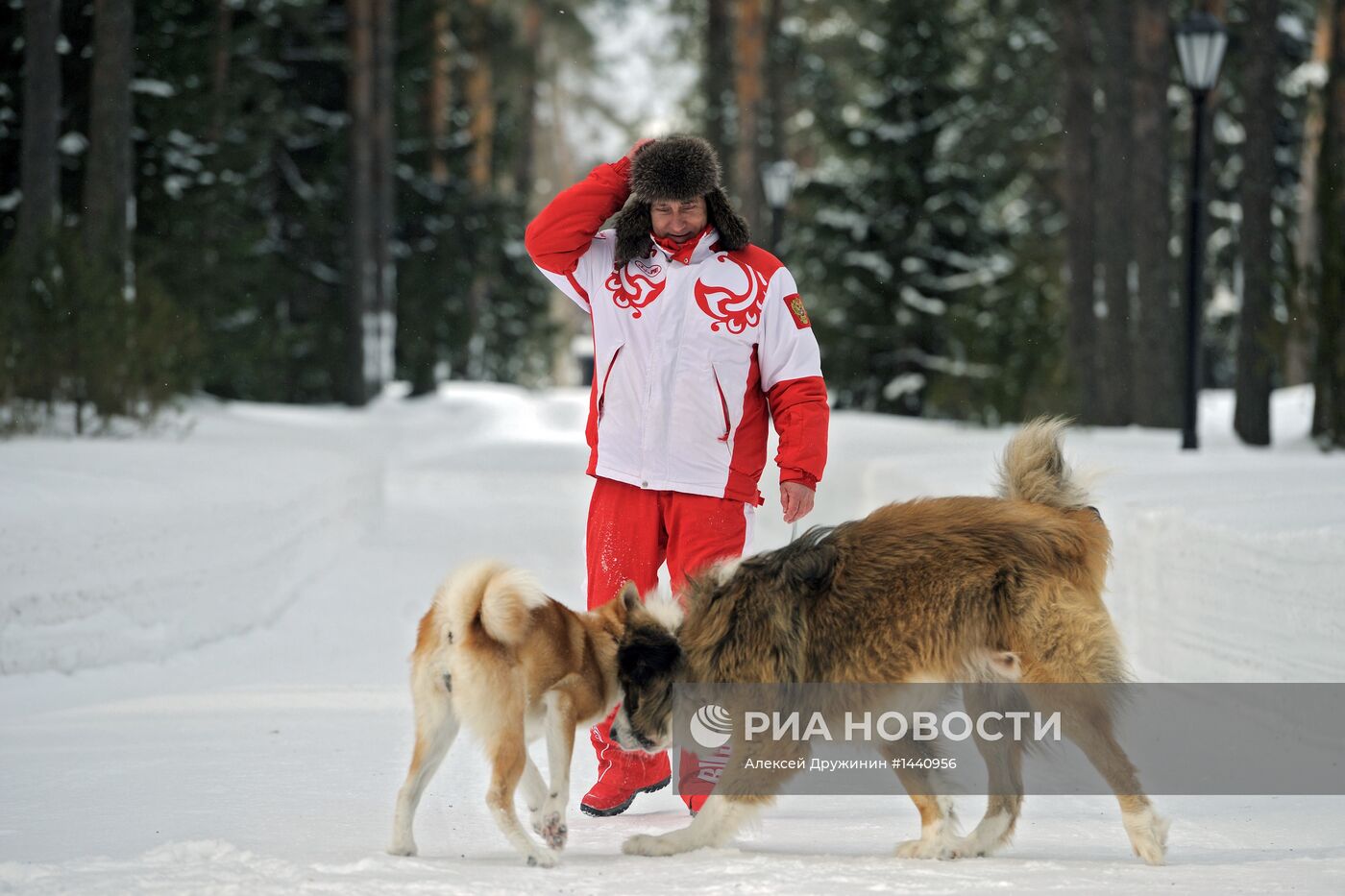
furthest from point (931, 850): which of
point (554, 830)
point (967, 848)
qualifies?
point (554, 830)

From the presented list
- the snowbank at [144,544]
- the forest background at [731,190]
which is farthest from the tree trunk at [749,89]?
the snowbank at [144,544]

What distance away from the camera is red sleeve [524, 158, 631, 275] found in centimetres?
566

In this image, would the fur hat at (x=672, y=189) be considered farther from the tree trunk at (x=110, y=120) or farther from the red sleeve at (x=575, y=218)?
the tree trunk at (x=110, y=120)

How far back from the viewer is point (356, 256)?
28578mm

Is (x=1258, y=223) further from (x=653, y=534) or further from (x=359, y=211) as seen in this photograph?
(x=359, y=211)

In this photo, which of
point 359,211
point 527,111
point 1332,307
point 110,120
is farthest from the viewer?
point 527,111

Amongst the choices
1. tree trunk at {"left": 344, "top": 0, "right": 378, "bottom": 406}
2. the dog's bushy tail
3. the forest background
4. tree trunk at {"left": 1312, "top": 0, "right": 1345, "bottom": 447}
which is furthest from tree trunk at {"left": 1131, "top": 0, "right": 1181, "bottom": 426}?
the dog's bushy tail

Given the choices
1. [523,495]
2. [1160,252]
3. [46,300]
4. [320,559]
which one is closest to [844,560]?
[320,559]

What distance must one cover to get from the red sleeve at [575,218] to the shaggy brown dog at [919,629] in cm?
149

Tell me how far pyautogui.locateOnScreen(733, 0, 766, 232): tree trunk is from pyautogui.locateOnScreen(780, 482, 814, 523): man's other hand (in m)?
27.2

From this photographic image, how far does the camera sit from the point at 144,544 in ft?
28.6

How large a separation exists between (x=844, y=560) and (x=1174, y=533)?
4162 millimetres

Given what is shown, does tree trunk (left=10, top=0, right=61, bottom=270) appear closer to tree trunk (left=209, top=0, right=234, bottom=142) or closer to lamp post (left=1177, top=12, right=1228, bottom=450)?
tree trunk (left=209, top=0, right=234, bottom=142)

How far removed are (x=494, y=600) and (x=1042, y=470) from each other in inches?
71.7
